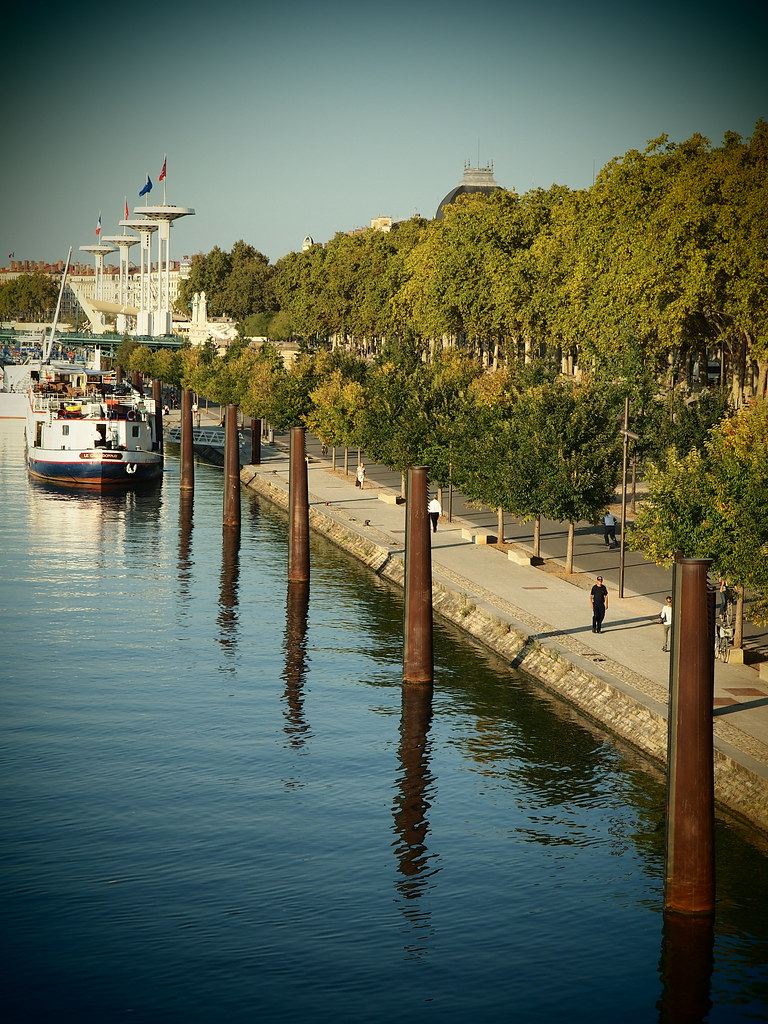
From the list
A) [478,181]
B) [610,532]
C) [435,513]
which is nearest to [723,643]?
[610,532]

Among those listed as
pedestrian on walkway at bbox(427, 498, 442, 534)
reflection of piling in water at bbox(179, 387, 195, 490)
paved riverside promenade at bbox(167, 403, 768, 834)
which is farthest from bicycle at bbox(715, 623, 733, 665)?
reflection of piling in water at bbox(179, 387, 195, 490)

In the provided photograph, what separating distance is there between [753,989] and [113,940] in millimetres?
9175

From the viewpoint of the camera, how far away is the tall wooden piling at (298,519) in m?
45.6

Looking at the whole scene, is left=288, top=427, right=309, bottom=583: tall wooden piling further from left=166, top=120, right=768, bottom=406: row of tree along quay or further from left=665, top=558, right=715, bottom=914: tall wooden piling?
left=665, top=558, right=715, bottom=914: tall wooden piling

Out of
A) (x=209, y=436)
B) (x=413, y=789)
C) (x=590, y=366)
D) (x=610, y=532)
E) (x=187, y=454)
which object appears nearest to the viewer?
(x=413, y=789)

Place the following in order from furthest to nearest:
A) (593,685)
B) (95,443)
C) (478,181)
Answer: (478,181) < (95,443) < (593,685)

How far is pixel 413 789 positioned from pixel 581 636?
8.65 m

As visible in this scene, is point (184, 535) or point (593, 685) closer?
point (593, 685)

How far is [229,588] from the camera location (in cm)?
4622

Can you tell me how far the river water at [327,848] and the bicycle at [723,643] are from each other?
3.83 meters

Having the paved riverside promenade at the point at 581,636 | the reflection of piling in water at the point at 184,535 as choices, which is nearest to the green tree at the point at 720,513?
the paved riverside promenade at the point at 581,636

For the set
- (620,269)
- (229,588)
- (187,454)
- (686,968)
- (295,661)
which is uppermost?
(620,269)

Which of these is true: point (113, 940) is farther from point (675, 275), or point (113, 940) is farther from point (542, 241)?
point (542, 241)

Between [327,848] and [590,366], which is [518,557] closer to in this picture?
[327,848]
